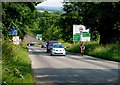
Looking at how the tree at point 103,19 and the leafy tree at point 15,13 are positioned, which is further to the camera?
the tree at point 103,19

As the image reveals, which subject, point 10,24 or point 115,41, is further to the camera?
point 115,41

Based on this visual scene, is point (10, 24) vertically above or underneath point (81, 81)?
above

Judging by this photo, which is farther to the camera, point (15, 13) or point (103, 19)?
point (103, 19)

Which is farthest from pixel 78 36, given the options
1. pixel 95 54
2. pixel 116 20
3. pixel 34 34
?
pixel 34 34

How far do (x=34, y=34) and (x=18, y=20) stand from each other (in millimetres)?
135855

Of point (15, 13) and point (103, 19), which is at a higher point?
point (15, 13)

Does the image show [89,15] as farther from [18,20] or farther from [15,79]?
[15,79]

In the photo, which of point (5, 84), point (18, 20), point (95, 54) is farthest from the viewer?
point (95, 54)

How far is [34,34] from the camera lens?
17375 centimetres

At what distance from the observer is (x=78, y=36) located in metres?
64.8

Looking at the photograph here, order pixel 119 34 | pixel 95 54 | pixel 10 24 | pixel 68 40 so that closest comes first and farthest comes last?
pixel 10 24 → pixel 95 54 → pixel 119 34 → pixel 68 40

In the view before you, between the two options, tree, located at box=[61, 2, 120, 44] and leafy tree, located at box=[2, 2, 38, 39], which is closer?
leafy tree, located at box=[2, 2, 38, 39]

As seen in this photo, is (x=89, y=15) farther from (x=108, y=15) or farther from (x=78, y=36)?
(x=78, y=36)

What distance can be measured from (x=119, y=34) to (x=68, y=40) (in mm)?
47466
